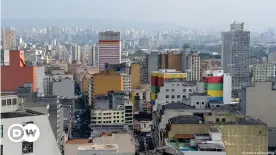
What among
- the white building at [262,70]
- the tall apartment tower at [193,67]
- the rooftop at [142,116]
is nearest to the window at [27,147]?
the rooftop at [142,116]

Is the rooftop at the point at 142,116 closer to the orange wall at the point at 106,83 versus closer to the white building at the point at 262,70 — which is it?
the orange wall at the point at 106,83

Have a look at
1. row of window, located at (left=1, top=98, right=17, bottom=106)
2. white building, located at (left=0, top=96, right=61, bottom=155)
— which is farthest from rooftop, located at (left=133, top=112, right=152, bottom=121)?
white building, located at (left=0, top=96, right=61, bottom=155)

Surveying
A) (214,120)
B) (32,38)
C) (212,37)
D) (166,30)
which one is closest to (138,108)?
(214,120)

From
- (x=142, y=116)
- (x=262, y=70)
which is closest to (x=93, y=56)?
(x=262, y=70)

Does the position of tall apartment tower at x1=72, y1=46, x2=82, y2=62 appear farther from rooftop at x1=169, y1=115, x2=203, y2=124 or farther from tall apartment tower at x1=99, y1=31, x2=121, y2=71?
rooftop at x1=169, y1=115, x2=203, y2=124

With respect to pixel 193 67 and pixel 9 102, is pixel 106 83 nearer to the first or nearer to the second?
pixel 193 67
